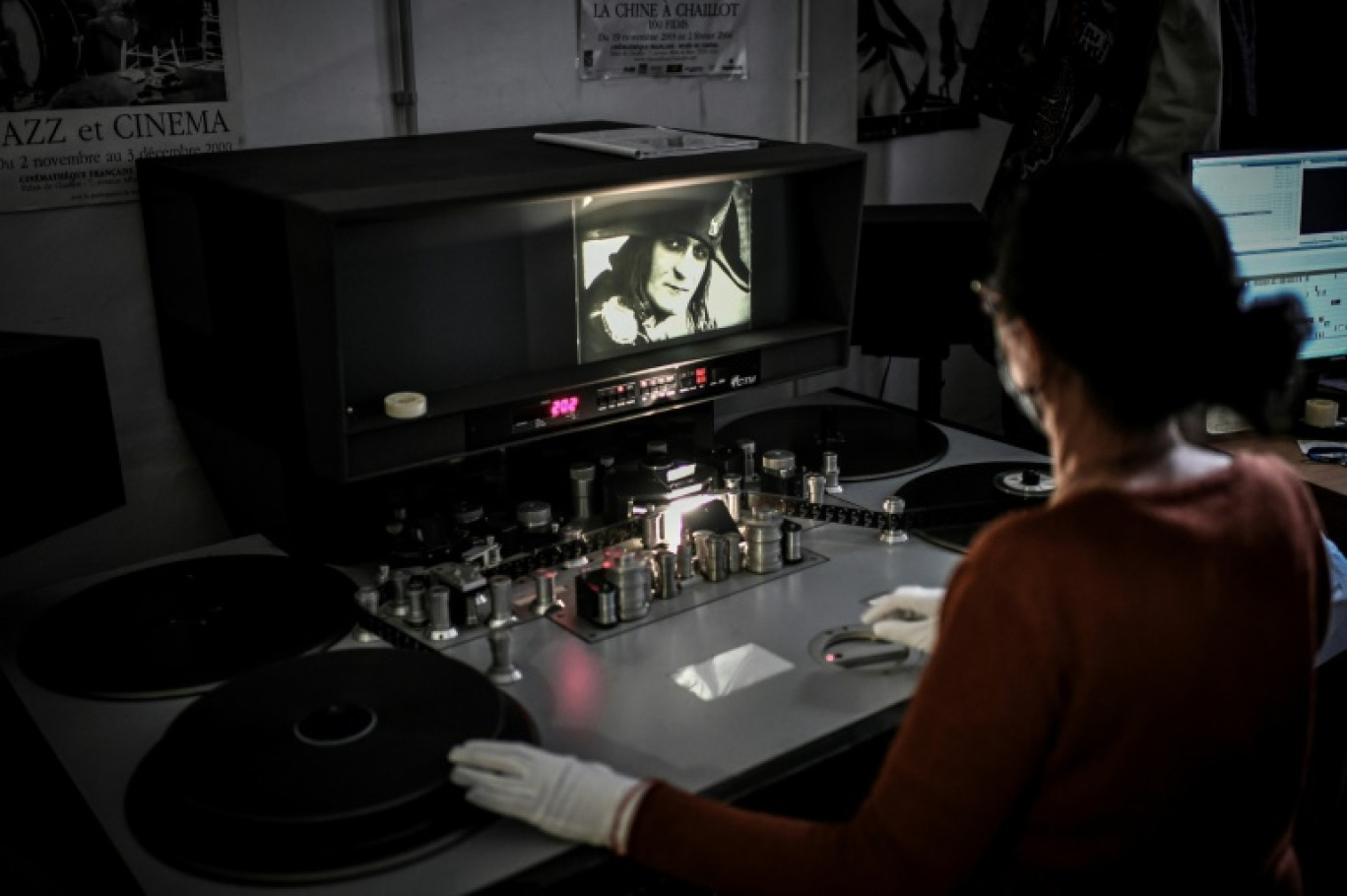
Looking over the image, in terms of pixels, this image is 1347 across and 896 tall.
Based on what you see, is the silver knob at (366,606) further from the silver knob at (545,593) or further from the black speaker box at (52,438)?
the black speaker box at (52,438)

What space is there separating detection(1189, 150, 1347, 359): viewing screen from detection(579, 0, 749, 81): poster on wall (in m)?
0.80

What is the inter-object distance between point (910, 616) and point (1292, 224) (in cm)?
121

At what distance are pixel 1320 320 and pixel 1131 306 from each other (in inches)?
62.3

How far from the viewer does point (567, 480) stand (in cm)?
182

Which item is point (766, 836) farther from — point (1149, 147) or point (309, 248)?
point (1149, 147)

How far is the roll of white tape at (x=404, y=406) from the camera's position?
145 centimetres

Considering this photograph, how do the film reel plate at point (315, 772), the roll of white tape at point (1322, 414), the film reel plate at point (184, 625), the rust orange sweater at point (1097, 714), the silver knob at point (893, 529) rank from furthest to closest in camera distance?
the roll of white tape at point (1322, 414) → the silver knob at point (893, 529) → the film reel plate at point (184, 625) → the film reel plate at point (315, 772) → the rust orange sweater at point (1097, 714)

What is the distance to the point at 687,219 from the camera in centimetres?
172

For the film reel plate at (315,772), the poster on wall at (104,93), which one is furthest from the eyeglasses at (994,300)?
the poster on wall at (104,93)

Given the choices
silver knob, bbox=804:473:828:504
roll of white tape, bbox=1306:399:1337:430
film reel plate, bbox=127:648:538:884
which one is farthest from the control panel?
roll of white tape, bbox=1306:399:1337:430

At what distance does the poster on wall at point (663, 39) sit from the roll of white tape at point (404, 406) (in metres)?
0.82

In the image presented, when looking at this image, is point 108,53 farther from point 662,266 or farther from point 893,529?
point 893,529

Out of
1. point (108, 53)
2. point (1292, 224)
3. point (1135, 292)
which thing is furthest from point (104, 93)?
point (1292, 224)

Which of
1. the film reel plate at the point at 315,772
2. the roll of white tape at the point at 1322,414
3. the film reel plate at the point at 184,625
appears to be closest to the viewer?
the film reel plate at the point at 315,772
